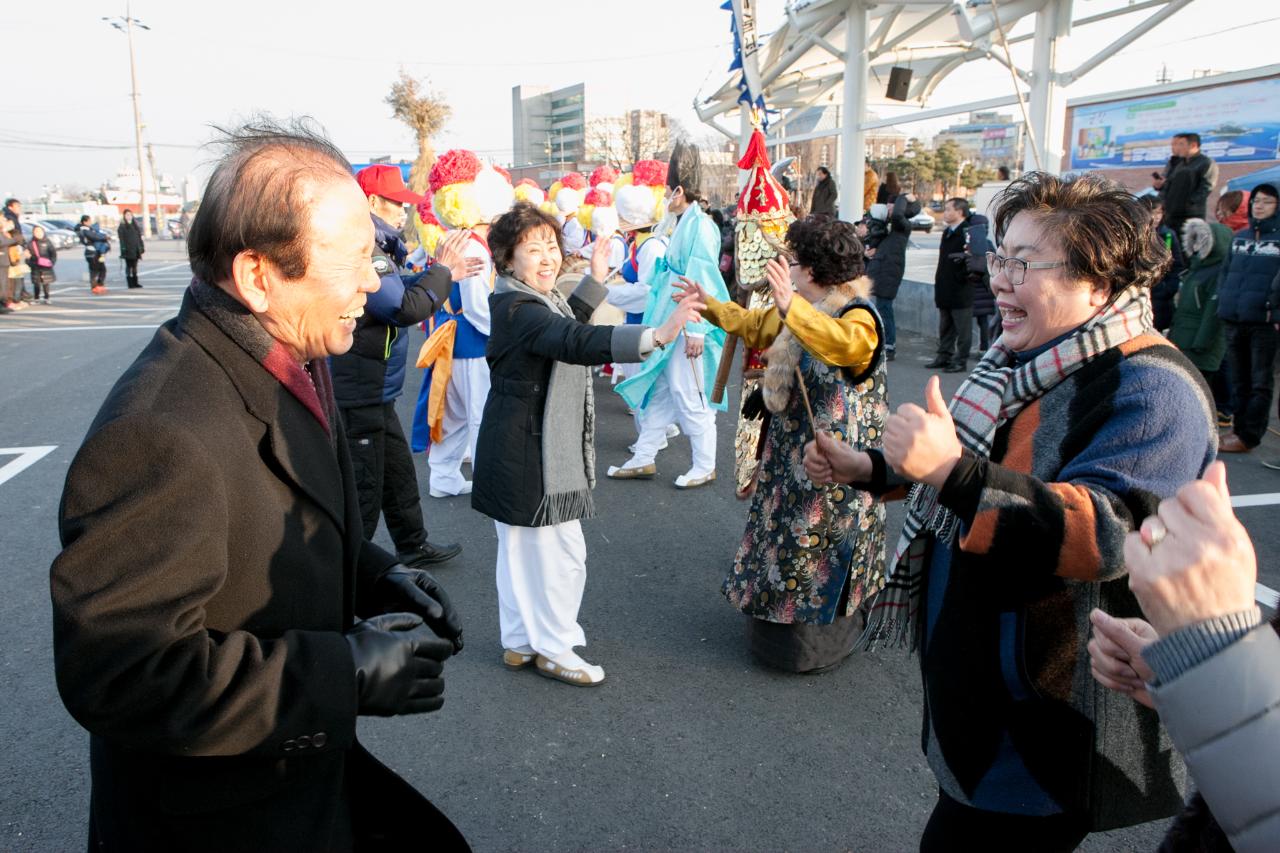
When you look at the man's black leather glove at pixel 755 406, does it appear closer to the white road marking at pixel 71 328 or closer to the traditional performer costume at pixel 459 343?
the traditional performer costume at pixel 459 343

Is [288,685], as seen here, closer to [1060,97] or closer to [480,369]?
[480,369]

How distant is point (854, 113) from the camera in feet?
44.2

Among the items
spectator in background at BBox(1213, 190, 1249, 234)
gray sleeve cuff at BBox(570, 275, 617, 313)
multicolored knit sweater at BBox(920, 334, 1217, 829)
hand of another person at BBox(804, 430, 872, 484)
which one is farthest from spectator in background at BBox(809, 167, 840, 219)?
multicolored knit sweater at BBox(920, 334, 1217, 829)

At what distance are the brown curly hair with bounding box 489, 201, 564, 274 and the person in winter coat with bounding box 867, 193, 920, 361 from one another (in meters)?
7.69

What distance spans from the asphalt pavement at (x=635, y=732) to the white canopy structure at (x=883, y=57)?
296 cm

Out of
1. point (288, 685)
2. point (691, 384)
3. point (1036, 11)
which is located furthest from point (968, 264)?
point (288, 685)

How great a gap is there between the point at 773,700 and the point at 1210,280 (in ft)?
19.6

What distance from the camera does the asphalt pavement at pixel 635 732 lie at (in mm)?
2754

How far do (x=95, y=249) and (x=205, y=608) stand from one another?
21.4m

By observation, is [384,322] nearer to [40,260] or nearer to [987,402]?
[987,402]

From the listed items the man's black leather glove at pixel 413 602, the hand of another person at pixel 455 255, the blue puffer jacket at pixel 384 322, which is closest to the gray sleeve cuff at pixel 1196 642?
the man's black leather glove at pixel 413 602

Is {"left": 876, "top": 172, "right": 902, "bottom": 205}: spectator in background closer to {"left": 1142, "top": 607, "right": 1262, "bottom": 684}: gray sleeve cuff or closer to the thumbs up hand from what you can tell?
the thumbs up hand

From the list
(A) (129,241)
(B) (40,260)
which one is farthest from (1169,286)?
(A) (129,241)

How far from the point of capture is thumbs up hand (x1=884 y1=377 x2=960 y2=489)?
1.58 m
